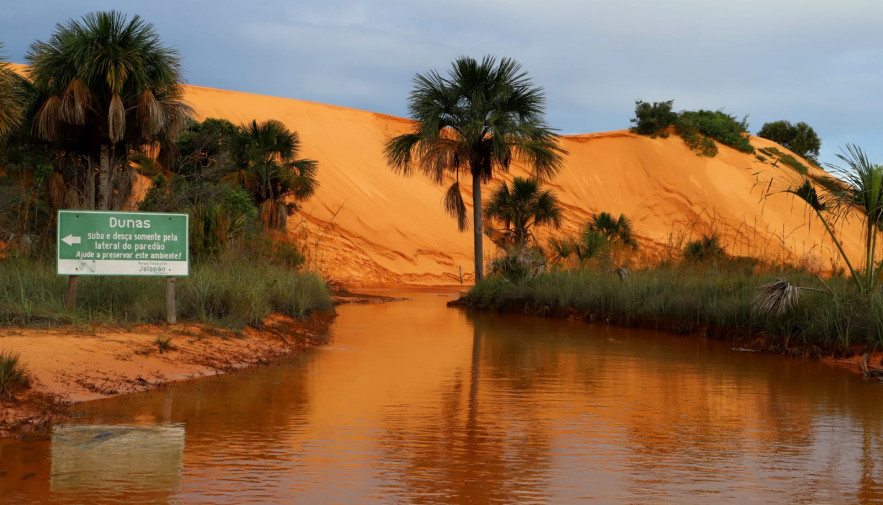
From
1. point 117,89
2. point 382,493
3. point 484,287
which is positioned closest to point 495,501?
point 382,493

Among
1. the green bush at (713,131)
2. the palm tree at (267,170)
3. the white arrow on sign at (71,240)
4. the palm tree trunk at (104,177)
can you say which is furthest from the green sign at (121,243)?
the green bush at (713,131)

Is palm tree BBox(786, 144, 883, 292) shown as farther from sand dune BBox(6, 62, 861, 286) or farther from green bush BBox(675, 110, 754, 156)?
green bush BBox(675, 110, 754, 156)

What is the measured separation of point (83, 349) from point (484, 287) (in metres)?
18.2

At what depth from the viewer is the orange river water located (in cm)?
639

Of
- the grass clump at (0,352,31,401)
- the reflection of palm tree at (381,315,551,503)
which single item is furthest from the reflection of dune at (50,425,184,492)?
the reflection of palm tree at (381,315,551,503)

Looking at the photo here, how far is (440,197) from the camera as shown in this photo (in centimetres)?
6206

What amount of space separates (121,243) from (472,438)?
712 centimetres

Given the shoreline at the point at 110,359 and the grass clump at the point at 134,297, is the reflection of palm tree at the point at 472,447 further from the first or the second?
the grass clump at the point at 134,297

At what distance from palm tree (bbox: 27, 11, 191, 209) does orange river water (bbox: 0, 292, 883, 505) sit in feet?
41.8

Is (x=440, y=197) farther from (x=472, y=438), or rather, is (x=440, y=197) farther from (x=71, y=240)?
(x=472, y=438)

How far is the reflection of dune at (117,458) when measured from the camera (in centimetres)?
642

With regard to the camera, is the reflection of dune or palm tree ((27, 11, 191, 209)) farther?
palm tree ((27, 11, 191, 209))

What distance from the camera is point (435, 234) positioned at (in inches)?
2147

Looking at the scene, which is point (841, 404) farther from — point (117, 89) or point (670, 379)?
point (117, 89)
